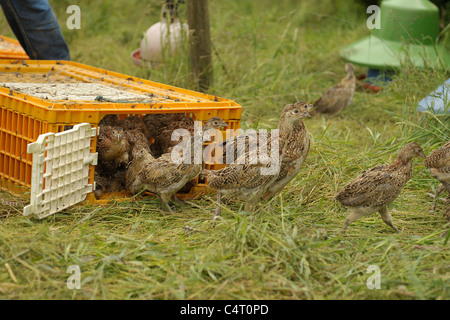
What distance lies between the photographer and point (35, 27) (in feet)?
23.3

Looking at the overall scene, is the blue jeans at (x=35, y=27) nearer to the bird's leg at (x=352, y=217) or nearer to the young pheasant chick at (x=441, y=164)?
the bird's leg at (x=352, y=217)

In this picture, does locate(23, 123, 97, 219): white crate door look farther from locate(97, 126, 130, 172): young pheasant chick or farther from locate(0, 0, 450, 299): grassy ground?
locate(97, 126, 130, 172): young pheasant chick

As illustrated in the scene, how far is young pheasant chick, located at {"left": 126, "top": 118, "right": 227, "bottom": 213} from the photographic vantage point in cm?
520

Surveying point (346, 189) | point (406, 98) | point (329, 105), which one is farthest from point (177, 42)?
point (346, 189)

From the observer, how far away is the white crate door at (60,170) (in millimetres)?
4648

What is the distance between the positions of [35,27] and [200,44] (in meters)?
1.98

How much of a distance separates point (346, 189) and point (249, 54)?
4739mm

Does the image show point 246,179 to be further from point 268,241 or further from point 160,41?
point 160,41

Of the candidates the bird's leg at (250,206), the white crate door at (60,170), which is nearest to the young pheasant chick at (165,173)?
the white crate door at (60,170)

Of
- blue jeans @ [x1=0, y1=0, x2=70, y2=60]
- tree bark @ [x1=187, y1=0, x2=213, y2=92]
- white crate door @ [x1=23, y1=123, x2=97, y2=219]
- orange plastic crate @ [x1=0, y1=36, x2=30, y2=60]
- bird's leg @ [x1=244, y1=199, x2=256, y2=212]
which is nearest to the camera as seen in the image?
white crate door @ [x1=23, y1=123, x2=97, y2=219]

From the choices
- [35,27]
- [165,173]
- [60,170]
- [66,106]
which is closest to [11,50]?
[35,27]

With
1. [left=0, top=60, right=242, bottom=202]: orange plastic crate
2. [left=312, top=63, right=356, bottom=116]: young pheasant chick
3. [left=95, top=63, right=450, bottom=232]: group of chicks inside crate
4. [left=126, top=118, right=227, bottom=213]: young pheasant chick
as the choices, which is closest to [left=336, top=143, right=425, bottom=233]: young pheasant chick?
[left=95, top=63, right=450, bottom=232]: group of chicks inside crate

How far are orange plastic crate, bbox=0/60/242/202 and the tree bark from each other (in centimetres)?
161
